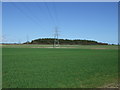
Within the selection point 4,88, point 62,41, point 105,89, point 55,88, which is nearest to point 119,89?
point 105,89

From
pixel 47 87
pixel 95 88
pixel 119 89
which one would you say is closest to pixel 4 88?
pixel 47 87

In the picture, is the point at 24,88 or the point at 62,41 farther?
the point at 62,41

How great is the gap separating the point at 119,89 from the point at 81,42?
120 m

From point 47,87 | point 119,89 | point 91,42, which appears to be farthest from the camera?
point 91,42

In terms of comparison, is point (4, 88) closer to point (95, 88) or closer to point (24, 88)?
point (24, 88)

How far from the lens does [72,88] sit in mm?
7035

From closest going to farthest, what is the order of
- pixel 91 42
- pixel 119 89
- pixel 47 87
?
pixel 119 89 < pixel 47 87 < pixel 91 42

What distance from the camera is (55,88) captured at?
Answer: 700 cm

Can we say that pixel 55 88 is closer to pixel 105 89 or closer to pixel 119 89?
pixel 105 89

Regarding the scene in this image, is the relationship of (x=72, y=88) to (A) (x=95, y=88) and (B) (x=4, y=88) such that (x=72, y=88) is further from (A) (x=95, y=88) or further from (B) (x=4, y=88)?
(B) (x=4, y=88)

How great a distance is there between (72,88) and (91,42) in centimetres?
11976

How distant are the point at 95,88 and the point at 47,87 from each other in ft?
5.38

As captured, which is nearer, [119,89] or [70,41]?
[119,89]

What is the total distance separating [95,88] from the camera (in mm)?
6922
